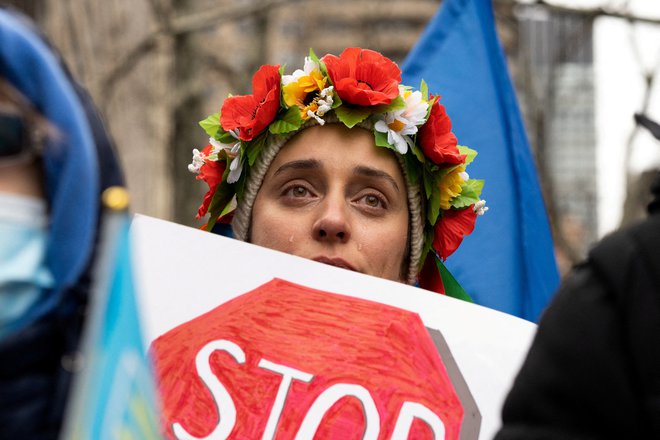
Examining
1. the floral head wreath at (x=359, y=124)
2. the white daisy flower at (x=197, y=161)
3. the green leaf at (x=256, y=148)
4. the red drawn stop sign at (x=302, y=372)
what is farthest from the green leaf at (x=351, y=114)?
the red drawn stop sign at (x=302, y=372)

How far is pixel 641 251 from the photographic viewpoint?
4.38 ft

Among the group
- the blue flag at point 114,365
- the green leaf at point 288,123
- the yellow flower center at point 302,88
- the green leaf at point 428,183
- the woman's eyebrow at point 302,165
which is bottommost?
the blue flag at point 114,365

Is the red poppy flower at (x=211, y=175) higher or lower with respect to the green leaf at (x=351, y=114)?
lower

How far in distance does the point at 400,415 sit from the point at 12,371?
0.99 m

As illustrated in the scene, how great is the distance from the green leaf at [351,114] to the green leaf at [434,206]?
304mm

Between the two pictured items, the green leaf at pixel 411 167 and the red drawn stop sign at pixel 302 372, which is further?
the green leaf at pixel 411 167

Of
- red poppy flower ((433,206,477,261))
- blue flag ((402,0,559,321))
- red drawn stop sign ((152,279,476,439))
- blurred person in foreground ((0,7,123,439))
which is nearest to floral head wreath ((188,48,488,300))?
→ red poppy flower ((433,206,477,261))

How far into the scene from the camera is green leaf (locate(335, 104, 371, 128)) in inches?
111

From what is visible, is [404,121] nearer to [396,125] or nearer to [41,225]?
[396,125]

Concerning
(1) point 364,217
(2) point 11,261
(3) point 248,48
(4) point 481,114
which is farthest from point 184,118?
(2) point 11,261

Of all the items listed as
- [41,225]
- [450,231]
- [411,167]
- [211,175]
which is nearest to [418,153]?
[411,167]

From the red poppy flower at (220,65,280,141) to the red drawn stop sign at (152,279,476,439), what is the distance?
683 millimetres

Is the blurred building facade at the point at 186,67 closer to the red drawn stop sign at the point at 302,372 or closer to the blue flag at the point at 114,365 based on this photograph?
the red drawn stop sign at the point at 302,372

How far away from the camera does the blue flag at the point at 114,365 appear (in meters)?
1.36
